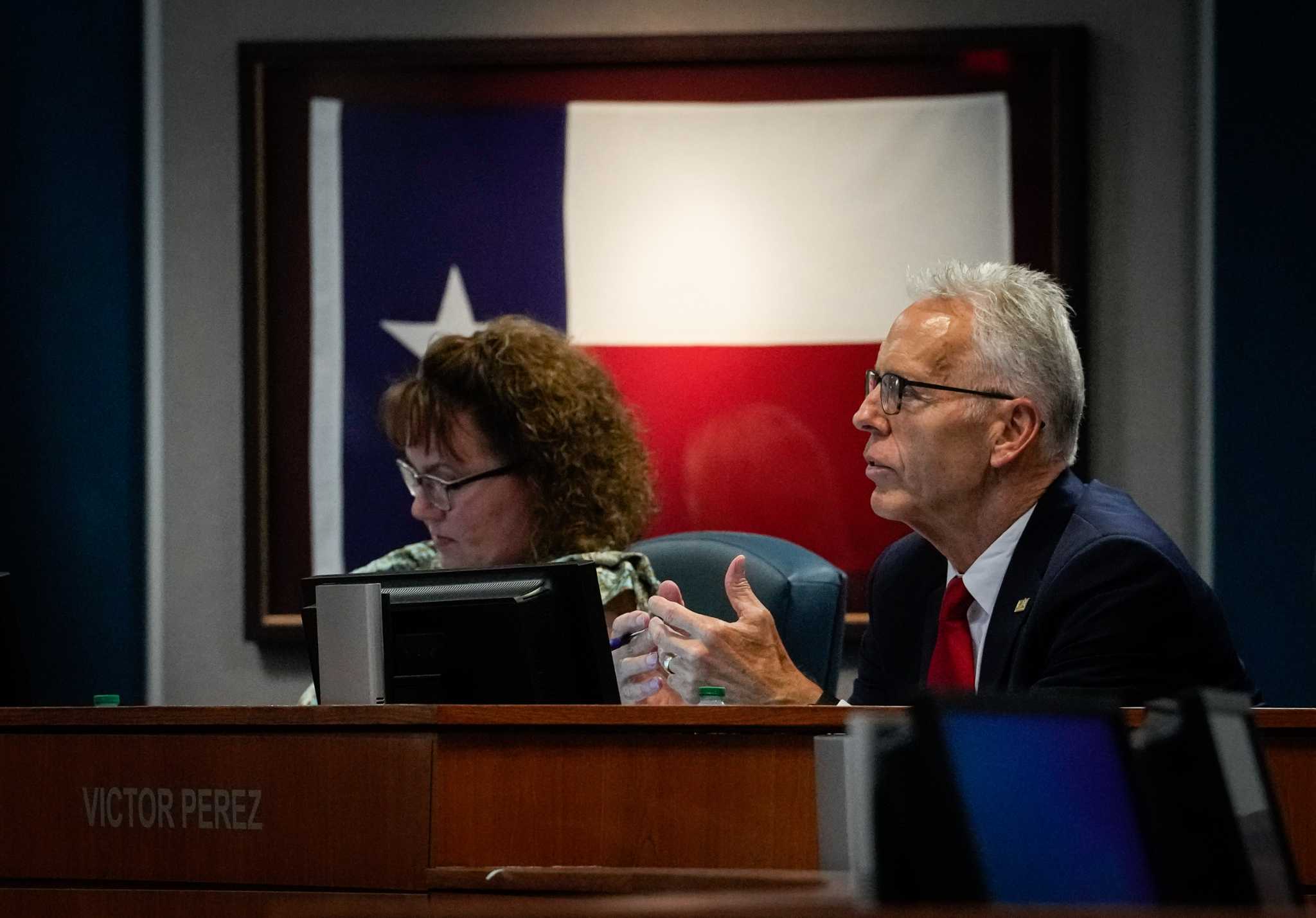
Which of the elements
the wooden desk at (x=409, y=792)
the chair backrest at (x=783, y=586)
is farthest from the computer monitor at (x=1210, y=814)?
the chair backrest at (x=783, y=586)

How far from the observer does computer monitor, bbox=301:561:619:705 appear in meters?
2.00

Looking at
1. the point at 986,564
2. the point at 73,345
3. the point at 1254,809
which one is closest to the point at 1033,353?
the point at 986,564

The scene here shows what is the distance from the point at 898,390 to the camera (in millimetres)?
2332

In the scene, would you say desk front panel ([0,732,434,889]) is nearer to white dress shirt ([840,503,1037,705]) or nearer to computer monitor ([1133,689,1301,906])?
white dress shirt ([840,503,1037,705])

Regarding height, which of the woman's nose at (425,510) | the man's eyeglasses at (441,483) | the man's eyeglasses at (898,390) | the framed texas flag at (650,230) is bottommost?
the woman's nose at (425,510)

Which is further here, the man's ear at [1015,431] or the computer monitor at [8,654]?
the man's ear at [1015,431]

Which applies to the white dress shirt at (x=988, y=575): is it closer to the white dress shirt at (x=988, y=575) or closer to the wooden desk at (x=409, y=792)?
the white dress shirt at (x=988, y=575)

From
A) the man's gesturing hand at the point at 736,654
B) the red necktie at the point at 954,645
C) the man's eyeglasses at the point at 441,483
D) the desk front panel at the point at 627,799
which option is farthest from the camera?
the man's eyeglasses at the point at 441,483

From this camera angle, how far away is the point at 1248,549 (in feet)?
10.4

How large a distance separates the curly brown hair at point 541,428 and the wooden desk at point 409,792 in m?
1.02

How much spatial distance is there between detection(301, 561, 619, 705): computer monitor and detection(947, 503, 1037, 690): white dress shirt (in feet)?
2.00

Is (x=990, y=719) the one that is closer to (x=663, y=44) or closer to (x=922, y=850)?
(x=922, y=850)

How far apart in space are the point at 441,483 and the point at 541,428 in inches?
8.4

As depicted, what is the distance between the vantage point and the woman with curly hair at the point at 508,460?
2785 millimetres
